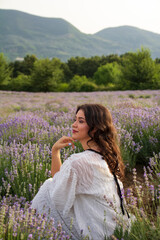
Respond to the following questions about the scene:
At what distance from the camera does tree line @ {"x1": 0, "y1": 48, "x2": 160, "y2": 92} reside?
20.1 m

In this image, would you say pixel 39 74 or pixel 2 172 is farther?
pixel 39 74

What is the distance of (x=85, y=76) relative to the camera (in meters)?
31.7

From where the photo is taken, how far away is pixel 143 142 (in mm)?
3625

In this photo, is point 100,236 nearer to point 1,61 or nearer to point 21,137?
point 21,137

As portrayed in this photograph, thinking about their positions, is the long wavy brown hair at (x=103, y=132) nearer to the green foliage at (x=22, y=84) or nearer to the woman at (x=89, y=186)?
the woman at (x=89, y=186)

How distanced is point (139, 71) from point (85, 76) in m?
12.4

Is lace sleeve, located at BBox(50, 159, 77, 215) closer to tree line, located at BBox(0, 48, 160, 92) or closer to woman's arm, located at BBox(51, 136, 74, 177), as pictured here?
woman's arm, located at BBox(51, 136, 74, 177)

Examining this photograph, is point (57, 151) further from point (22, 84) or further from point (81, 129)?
point (22, 84)

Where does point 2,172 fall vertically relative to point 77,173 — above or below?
below

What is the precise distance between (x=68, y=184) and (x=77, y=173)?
0.32 feet

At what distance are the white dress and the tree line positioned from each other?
18676mm

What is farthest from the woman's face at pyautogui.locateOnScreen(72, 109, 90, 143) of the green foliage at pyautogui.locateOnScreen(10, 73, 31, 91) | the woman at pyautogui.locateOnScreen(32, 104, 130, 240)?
the green foliage at pyautogui.locateOnScreen(10, 73, 31, 91)

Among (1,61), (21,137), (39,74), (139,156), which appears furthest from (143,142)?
(1,61)

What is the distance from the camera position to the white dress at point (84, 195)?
1.58m
